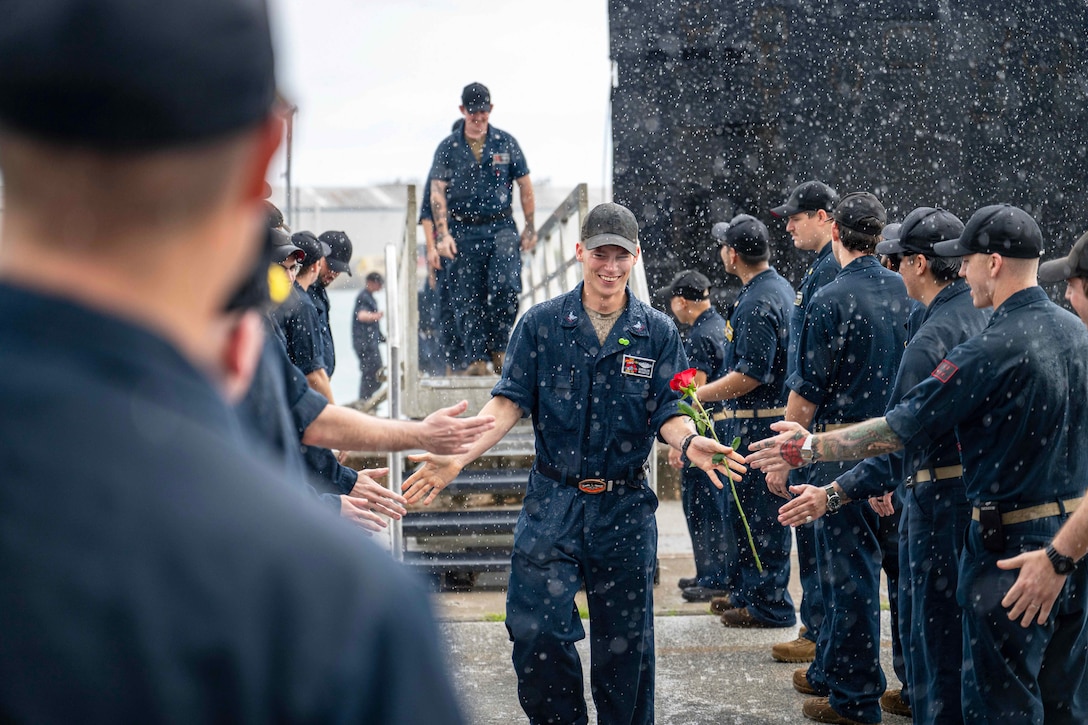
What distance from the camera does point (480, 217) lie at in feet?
29.3

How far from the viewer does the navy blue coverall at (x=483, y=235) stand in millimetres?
8805

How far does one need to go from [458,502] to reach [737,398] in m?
2.50

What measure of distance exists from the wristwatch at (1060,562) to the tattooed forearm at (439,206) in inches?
240

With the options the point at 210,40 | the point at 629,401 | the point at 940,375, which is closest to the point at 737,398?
the point at 629,401

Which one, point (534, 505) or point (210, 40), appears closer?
point (210, 40)

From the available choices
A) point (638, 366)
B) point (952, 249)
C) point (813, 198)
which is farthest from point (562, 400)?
point (813, 198)

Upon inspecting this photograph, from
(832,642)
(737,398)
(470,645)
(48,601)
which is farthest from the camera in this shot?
(737,398)

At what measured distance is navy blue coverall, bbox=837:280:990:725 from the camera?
4297mm

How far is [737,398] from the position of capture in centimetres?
708

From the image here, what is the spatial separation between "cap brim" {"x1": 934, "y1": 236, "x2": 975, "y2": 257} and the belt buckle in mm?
1533

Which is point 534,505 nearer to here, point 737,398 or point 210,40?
point 737,398

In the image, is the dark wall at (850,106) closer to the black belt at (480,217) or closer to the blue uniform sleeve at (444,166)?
the black belt at (480,217)

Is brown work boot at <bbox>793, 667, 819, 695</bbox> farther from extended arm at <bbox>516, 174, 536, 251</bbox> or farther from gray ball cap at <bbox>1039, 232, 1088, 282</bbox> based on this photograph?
extended arm at <bbox>516, 174, 536, 251</bbox>

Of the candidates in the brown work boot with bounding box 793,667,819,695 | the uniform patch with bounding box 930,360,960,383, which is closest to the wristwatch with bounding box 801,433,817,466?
the uniform patch with bounding box 930,360,960,383
